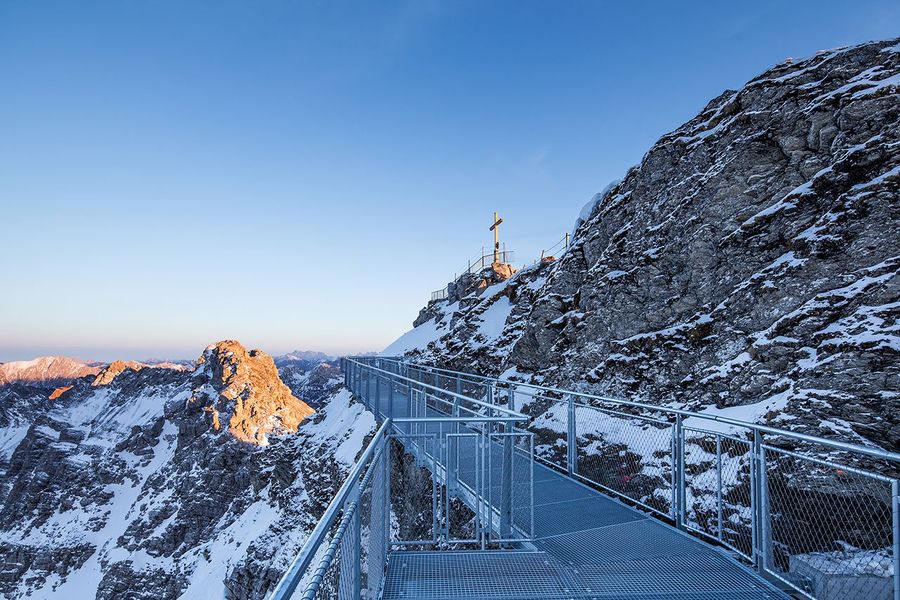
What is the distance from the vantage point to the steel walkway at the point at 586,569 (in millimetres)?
4289

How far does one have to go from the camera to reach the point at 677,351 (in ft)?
45.6

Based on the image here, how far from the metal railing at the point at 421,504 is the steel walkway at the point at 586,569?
25 centimetres

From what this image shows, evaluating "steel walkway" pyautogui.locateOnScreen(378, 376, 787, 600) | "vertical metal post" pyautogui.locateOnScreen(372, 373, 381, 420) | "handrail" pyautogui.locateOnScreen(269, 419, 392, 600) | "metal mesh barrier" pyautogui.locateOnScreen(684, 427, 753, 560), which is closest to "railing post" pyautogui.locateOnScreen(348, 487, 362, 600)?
"handrail" pyautogui.locateOnScreen(269, 419, 392, 600)

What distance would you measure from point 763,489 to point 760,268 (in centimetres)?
1052

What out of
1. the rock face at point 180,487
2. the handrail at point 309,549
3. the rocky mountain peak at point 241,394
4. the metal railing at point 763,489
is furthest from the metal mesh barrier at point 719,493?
the rocky mountain peak at point 241,394

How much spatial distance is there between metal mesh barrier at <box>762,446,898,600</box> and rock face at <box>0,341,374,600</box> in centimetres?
1907

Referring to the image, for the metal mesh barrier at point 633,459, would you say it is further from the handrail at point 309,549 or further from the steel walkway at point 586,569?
the handrail at point 309,549

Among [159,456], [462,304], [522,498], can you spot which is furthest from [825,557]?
[159,456]

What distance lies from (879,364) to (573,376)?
9107 millimetres

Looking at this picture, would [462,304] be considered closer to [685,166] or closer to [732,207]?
[685,166]

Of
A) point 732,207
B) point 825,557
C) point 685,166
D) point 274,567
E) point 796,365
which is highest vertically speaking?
point 685,166

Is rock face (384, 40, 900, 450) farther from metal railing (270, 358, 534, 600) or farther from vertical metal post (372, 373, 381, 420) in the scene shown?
vertical metal post (372, 373, 381, 420)

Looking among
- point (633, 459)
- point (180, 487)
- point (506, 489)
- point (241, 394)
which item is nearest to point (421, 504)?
point (633, 459)

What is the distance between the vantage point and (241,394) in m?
97.4
